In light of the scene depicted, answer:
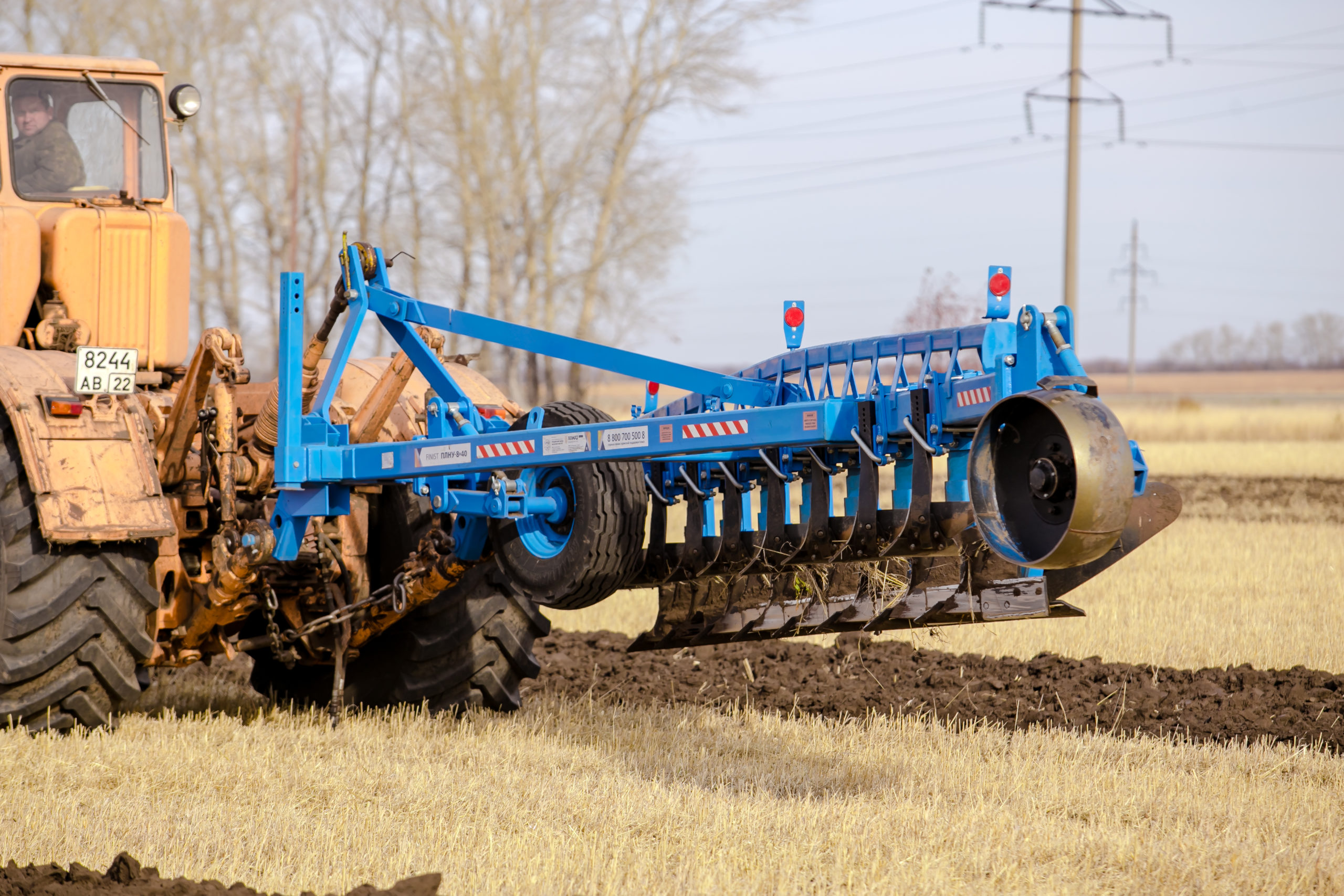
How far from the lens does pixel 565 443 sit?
18.4 ft

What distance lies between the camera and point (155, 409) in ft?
21.7

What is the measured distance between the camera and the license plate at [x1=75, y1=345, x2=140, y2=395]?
20.2 ft

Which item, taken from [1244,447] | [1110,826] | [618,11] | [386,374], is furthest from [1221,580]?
[618,11]

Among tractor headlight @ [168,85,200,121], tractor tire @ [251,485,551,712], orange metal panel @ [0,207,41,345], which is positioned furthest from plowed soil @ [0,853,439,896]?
tractor headlight @ [168,85,200,121]

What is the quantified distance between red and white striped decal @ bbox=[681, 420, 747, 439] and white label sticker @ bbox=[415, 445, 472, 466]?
101cm

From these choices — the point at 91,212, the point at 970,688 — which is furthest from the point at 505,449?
the point at 970,688

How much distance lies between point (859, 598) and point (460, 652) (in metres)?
1.97

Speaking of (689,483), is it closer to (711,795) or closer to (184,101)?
(711,795)

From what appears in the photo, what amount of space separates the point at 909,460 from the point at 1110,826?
1.51m

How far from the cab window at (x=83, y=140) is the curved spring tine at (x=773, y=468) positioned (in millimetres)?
3465

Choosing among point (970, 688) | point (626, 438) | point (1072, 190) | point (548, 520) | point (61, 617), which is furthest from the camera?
point (1072, 190)

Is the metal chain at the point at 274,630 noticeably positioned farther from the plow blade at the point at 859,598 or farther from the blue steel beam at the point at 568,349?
the plow blade at the point at 859,598

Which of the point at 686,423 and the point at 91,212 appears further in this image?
the point at 91,212

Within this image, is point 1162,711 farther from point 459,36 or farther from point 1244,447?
point 459,36
